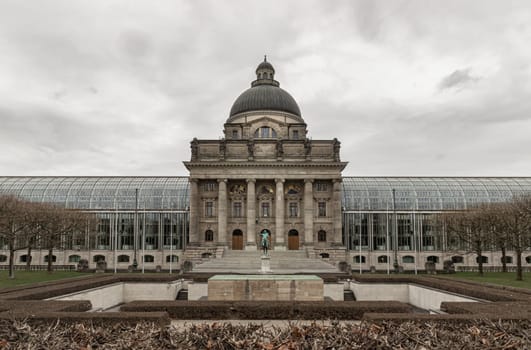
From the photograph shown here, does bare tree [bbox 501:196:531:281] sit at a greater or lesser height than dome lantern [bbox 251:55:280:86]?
lesser

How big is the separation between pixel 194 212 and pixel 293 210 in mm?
16115

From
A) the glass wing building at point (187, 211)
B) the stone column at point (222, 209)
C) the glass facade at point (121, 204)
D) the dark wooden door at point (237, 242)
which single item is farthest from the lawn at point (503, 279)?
the glass facade at point (121, 204)

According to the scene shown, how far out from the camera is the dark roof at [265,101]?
254 feet

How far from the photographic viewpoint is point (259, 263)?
189 feet

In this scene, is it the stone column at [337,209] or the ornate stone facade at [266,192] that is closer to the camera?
the ornate stone facade at [266,192]

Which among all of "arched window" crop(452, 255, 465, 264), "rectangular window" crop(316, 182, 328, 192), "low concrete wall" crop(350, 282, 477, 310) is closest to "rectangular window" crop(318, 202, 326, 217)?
"rectangular window" crop(316, 182, 328, 192)

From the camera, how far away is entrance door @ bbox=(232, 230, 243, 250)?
7050cm

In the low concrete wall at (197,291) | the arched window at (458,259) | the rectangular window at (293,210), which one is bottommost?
the arched window at (458,259)

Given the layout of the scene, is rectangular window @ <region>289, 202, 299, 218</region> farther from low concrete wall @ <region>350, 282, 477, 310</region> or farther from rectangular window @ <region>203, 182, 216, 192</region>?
low concrete wall @ <region>350, 282, 477, 310</region>

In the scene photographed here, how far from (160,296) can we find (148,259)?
139 ft

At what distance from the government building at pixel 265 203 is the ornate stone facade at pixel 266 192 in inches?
6.4

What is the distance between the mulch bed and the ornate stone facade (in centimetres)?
5795

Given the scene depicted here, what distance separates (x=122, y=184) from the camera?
81.9m

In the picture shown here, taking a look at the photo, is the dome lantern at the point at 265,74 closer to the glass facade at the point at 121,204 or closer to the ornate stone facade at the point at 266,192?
the ornate stone facade at the point at 266,192
